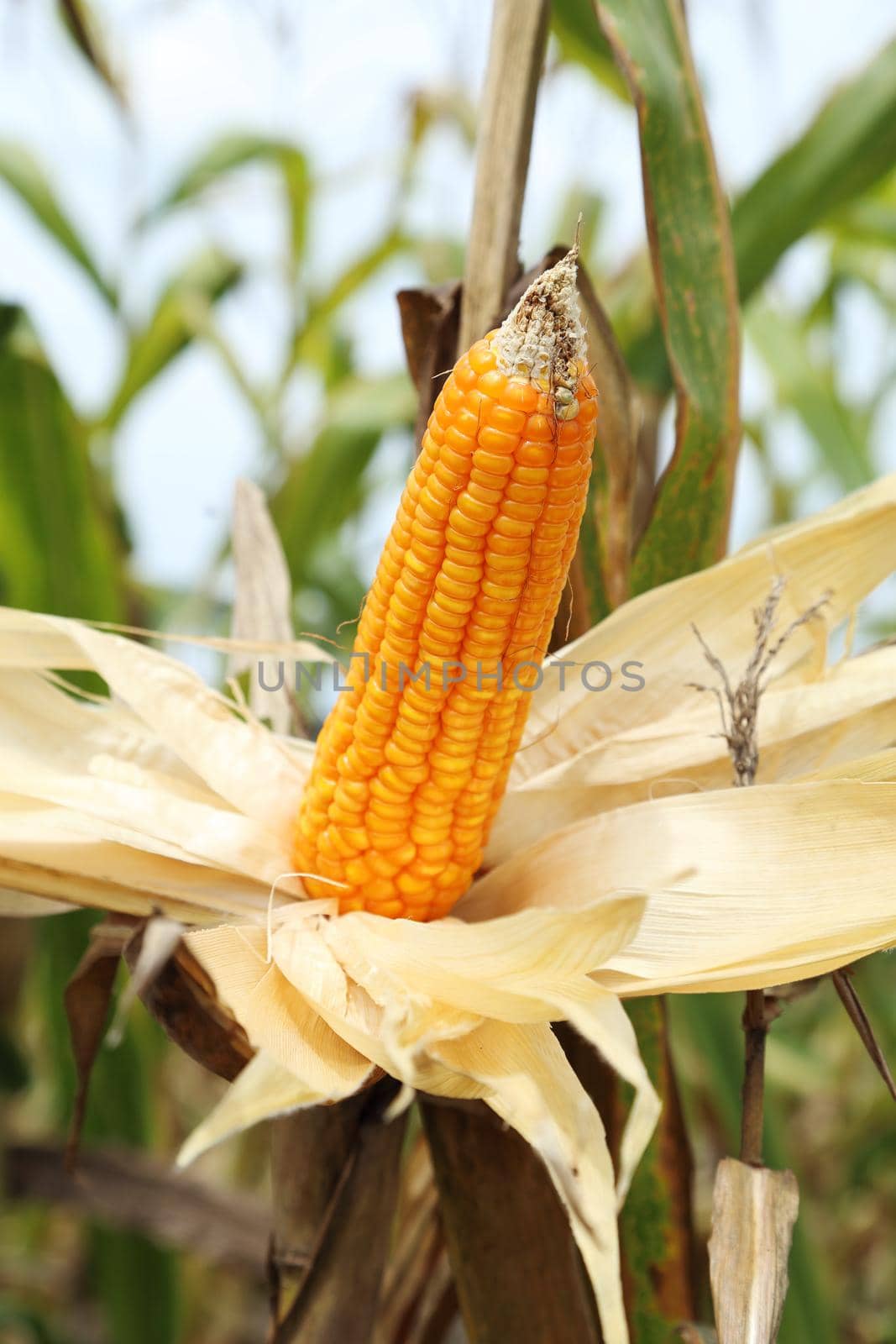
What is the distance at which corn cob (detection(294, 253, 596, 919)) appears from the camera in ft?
1.19

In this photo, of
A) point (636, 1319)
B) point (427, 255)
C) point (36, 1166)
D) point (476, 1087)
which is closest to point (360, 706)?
point (476, 1087)

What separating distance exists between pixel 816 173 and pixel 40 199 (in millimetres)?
756

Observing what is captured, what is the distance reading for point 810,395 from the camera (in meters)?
0.91

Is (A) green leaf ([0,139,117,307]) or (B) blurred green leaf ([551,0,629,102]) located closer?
(B) blurred green leaf ([551,0,629,102])

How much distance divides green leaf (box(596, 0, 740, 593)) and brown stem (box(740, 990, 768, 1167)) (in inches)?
8.7

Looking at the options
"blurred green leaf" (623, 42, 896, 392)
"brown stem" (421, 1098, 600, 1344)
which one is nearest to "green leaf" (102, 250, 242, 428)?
"blurred green leaf" (623, 42, 896, 392)

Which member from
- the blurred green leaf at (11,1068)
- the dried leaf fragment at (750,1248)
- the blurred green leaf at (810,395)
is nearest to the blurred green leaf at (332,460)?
the blurred green leaf at (810,395)

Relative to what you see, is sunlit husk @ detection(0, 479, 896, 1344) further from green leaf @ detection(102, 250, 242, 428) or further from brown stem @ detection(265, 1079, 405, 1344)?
green leaf @ detection(102, 250, 242, 428)

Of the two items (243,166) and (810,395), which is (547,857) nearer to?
(810,395)

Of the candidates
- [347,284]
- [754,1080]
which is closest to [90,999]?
[754,1080]

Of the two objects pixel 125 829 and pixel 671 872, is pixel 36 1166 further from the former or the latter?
pixel 671 872

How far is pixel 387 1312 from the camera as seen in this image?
0.60m

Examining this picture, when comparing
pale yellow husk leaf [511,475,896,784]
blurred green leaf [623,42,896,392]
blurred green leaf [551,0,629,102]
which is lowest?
pale yellow husk leaf [511,475,896,784]

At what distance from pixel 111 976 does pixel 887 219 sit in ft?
2.88
